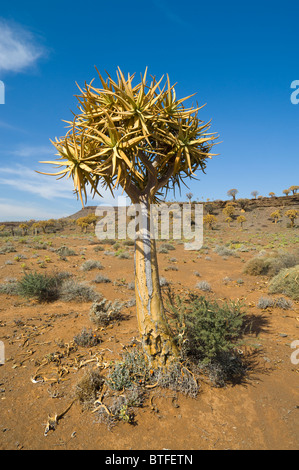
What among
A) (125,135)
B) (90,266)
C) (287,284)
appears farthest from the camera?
(90,266)

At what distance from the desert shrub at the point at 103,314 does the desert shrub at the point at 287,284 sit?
5656mm

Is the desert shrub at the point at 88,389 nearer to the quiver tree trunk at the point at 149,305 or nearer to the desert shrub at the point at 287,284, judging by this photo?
the quiver tree trunk at the point at 149,305

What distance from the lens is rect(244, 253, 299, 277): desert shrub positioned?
35.1 ft

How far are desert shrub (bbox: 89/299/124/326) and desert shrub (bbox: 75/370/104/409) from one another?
7.33ft

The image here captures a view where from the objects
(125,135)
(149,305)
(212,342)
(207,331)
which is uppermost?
(125,135)

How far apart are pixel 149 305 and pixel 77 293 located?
15.8 feet

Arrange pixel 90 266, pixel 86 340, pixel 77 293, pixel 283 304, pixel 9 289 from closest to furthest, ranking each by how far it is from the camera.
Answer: pixel 86 340, pixel 283 304, pixel 77 293, pixel 9 289, pixel 90 266

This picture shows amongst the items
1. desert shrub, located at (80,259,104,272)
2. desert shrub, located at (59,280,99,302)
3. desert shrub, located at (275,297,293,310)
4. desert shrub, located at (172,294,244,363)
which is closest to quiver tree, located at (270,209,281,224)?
desert shrub, located at (80,259,104,272)

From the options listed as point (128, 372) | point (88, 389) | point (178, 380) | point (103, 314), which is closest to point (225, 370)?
point (178, 380)

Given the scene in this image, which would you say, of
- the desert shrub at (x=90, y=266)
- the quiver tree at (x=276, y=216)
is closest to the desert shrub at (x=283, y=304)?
the desert shrub at (x=90, y=266)

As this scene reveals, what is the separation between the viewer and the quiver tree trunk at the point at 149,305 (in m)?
3.87

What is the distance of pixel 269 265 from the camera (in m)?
11.2

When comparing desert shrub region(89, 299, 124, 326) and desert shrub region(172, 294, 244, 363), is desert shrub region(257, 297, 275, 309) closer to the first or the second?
desert shrub region(172, 294, 244, 363)

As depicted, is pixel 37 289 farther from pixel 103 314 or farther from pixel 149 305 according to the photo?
pixel 149 305
